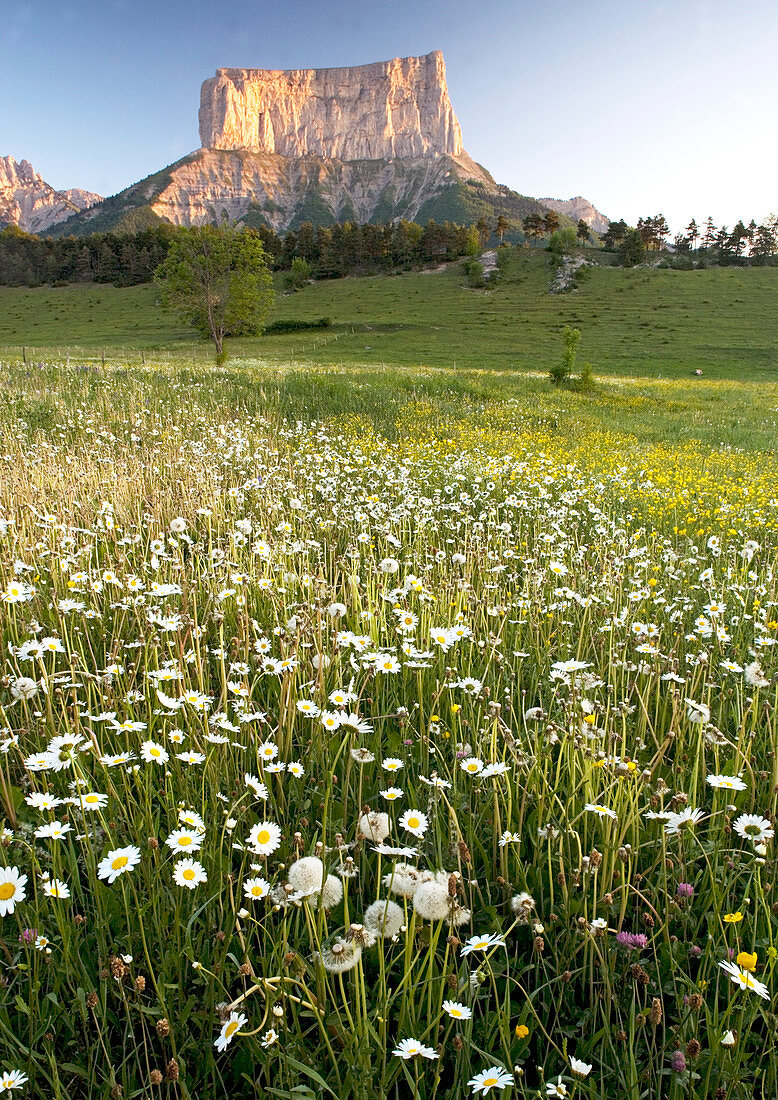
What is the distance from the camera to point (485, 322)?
6512 cm

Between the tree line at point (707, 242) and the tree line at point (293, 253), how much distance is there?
26.3 meters

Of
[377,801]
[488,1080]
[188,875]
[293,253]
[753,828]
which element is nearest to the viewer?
[488,1080]

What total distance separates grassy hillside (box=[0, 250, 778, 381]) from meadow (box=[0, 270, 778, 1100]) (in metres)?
32.9

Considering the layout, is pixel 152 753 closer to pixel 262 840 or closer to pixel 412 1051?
pixel 262 840

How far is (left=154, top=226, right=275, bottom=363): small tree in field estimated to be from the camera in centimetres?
3906

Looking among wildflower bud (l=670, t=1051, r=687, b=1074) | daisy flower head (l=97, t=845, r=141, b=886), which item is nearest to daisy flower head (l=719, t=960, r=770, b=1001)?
wildflower bud (l=670, t=1051, r=687, b=1074)

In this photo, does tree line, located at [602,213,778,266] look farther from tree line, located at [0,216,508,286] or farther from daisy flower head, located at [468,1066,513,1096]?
daisy flower head, located at [468,1066,513,1096]

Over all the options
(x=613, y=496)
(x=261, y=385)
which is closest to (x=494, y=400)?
(x=261, y=385)

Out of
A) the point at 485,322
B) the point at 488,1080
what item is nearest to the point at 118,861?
the point at 488,1080

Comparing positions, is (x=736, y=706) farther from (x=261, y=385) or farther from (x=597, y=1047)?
(x=261, y=385)

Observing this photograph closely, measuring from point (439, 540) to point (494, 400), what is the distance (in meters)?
14.7

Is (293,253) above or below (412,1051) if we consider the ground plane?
above

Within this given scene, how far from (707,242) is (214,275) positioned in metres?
121

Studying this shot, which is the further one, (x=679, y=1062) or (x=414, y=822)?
(x=414, y=822)
